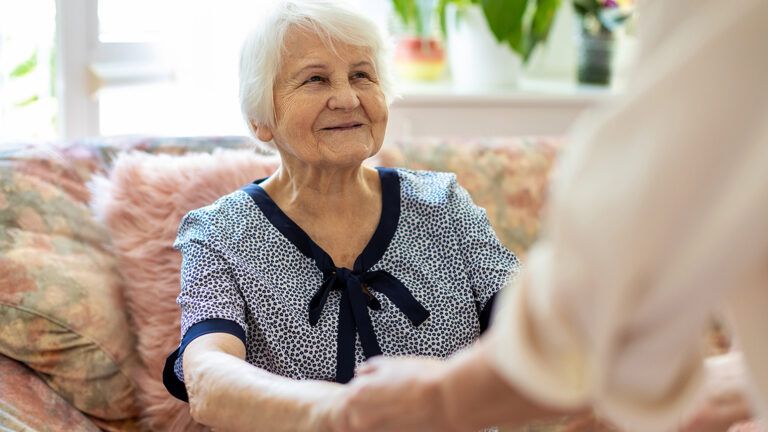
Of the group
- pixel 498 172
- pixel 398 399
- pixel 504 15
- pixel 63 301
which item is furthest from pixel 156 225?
pixel 504 15

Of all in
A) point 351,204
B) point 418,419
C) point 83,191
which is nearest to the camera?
point 418,419

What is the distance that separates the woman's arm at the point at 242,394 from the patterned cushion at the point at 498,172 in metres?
0.83

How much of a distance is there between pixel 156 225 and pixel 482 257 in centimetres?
65

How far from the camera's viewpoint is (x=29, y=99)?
2.81m

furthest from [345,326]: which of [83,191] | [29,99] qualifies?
[29,99]

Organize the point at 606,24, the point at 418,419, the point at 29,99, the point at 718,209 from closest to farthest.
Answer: the point at 718,209 → the point at 418,419 → the point at 29,99 → the point at 606,24

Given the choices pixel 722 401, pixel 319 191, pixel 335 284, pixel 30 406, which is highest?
pixel 722 401

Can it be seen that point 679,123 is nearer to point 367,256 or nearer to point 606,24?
point 367,256

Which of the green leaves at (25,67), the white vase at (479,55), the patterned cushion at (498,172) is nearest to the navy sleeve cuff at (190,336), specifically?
the patterned cushion at (498,172)

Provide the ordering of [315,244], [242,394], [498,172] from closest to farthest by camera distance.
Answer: [242,394] < [315,244] < [498,172]

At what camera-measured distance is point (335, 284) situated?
1645mm

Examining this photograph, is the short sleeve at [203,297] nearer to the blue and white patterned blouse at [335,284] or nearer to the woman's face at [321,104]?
the blue and white patterned blouse at [335,284]

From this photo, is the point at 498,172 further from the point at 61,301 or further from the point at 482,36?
the point at 482,36

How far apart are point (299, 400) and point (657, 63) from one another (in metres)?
0.59
